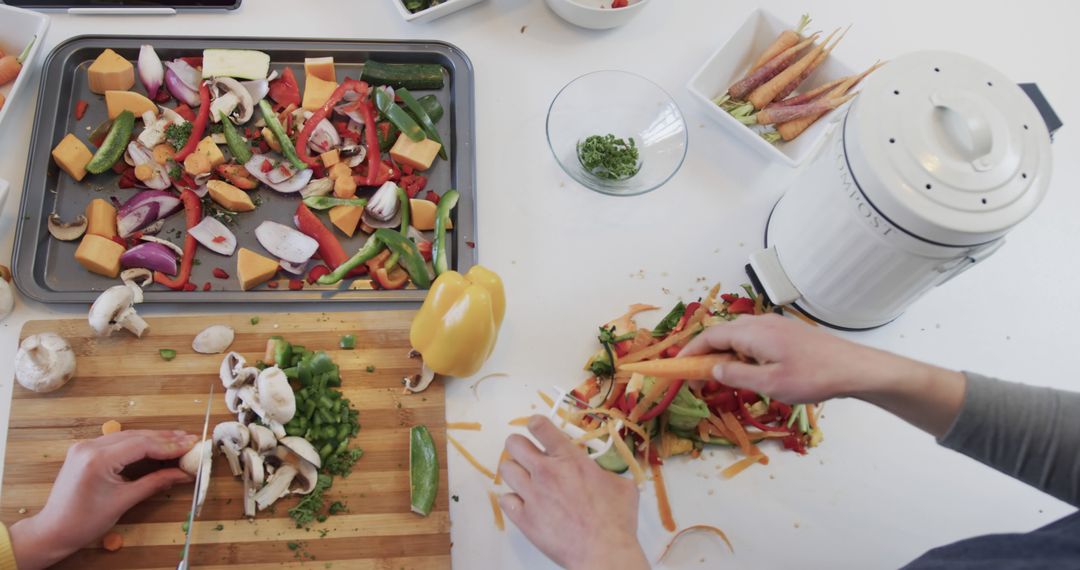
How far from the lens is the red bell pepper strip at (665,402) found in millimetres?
1179

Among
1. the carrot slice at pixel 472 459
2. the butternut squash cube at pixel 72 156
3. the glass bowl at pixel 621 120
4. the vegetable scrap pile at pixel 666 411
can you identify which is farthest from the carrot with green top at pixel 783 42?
the butternut squash cube at pixel 72 156

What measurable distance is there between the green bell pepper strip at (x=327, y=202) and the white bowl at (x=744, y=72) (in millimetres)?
697

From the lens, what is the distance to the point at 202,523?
3.70ft

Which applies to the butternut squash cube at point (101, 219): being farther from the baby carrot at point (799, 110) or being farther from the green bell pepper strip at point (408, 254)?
the baby carrot at point (799, 110)

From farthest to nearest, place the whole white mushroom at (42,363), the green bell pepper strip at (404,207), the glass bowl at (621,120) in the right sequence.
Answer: the glass bowl at (621,120), the green bell pepper strip at (404,207), the whole white mushroom at (42,363)

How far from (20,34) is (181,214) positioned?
0.50 metres

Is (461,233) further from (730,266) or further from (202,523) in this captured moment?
(202,523)

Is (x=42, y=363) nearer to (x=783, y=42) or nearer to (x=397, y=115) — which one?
(x=397, y=115)

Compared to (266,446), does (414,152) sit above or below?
above

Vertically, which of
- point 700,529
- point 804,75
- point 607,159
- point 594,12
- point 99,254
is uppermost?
point 804,75

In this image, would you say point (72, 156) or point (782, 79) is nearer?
point (72, 156)

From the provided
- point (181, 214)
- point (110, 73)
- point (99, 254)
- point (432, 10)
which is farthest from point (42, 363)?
point (432, 10)

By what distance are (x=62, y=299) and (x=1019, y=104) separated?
1551 millimetres

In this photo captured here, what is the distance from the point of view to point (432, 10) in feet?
4.95
